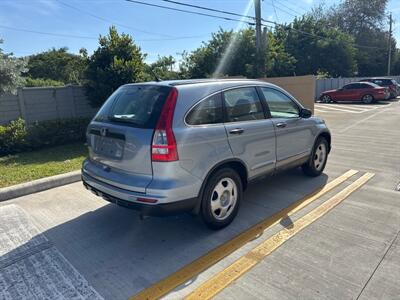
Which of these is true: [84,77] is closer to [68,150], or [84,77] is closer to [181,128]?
[68,150]

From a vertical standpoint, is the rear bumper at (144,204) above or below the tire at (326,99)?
below

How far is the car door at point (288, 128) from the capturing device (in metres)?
4.25

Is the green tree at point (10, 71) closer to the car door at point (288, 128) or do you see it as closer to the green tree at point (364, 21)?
the car door at point (288, 128)

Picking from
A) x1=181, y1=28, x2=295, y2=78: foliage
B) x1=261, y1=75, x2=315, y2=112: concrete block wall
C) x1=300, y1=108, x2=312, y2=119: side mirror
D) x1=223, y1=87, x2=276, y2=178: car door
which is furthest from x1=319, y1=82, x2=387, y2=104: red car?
x1=223, y1=87, x2=276, y2=178: car door

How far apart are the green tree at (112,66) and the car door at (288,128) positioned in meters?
5.60

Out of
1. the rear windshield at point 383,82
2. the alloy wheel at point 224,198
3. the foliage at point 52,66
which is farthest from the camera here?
the foliage at point 52,66

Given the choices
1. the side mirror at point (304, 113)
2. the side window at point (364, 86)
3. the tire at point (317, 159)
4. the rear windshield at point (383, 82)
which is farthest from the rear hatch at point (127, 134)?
the rear windshield at point (383, 82)

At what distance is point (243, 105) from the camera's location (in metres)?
3.85

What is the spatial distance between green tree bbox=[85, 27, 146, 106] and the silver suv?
542cm

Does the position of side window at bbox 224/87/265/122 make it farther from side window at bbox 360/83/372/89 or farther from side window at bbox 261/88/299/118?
side window at bbox 360/83/372/89

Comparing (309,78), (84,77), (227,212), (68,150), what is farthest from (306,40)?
(227,212)

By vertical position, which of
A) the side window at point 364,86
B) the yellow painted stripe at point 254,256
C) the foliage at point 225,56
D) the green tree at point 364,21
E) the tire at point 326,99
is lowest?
the yellow painted stripe at point 254,256

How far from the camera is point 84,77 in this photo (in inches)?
371

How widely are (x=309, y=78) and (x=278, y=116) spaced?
10.4 meters
